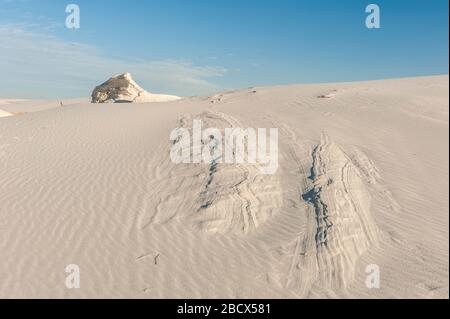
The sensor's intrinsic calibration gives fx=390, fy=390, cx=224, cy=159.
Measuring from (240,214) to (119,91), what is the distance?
16.6 metres

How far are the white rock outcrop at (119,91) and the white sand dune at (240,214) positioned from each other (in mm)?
10586

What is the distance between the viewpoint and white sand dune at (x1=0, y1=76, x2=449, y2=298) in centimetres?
504

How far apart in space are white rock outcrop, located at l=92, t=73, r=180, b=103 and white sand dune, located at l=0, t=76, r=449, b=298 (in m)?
10.6

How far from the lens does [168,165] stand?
8.45 metres

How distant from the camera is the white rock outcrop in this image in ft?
69.3

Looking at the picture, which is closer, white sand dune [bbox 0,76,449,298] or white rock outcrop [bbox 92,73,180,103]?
white sand dune [bbox 0,76,449,298]

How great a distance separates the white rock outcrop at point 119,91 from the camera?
21.1 m

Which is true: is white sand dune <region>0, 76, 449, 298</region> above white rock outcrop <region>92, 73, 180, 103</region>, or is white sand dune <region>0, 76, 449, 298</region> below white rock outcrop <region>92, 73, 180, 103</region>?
below

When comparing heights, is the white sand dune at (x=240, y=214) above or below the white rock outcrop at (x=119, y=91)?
below

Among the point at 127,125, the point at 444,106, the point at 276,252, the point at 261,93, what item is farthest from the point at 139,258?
the point at 261,93

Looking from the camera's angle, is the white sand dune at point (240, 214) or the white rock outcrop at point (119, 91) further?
the white rock outcrop at point (119, 91)

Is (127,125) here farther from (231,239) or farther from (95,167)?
(231,239)

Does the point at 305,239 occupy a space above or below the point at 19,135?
below
